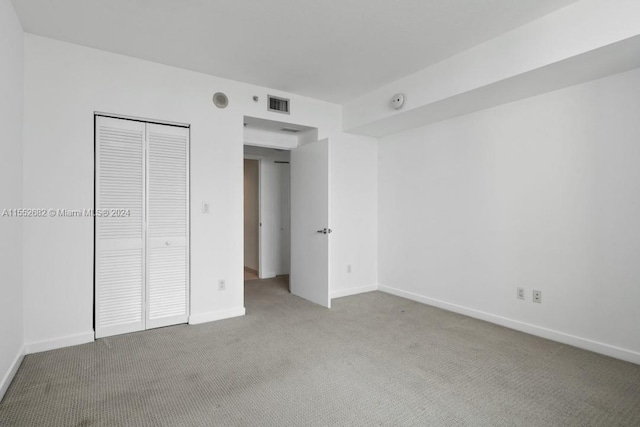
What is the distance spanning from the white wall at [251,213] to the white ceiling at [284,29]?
306 cm

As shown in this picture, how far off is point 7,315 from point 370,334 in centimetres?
281

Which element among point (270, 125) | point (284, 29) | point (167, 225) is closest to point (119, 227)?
point (167, 225)

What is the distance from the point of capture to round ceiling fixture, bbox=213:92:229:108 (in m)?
3.66

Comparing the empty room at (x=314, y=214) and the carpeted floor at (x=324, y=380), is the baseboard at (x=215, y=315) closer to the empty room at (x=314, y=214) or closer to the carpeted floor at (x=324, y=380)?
the empty room at (x=314, y=214)

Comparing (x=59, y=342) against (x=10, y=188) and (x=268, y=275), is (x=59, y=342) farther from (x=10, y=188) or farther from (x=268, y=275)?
(x=268, y=275)

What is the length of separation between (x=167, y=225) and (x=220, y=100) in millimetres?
1476

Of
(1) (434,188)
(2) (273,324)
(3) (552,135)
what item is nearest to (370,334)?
(2) (273,324)

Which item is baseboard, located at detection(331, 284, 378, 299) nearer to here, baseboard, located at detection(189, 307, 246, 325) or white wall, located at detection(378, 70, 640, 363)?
white wall, located at detection(378, 70, 640, 363)

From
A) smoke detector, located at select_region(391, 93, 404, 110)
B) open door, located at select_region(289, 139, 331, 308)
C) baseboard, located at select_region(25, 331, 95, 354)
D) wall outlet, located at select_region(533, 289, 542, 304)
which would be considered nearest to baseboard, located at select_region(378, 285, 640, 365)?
wall outlet, located at select_region(533, 289, 542, 304)

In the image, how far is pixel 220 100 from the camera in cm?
370

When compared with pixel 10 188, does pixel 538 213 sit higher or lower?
lower

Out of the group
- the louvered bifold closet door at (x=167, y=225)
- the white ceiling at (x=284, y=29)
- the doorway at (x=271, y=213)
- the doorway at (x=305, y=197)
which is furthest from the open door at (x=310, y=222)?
the louvered bifold closet door at (x=167, y=225)

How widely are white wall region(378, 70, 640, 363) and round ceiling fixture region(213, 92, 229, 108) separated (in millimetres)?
→ 2377

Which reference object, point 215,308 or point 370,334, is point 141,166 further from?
point 370,334
